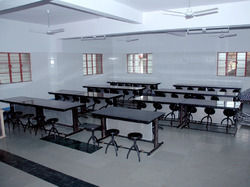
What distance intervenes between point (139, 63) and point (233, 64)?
4.42m

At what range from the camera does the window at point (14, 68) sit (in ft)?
25.0

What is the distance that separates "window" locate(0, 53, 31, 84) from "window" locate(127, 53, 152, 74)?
5.35 metres

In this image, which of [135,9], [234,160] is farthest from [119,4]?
[234,160]

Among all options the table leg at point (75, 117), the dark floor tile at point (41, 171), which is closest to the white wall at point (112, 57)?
the table leg at point (75, 117)

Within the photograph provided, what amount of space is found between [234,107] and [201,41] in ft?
18.1

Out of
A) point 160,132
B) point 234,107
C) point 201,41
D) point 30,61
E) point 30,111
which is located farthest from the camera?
point 201,41

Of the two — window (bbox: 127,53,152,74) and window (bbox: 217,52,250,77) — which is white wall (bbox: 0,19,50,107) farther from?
window (bbox: 217,52,250,77)

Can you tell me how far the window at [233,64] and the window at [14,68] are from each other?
7.77m

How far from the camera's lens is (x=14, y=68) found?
26.1ft

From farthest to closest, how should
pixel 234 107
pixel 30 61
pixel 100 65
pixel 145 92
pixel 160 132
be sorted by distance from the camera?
pixel 100 65 < pixel 145 92 < pixel 30 61 < pixel 160 132 < pixel 234 107

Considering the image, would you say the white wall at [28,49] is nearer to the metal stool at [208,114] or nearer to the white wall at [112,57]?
the white wall at [112,57]

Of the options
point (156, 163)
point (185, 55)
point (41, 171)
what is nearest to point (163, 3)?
point (156, 163)

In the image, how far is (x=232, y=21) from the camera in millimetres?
5355

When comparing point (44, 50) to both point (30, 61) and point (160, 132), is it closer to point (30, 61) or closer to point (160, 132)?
point (30, 61)
